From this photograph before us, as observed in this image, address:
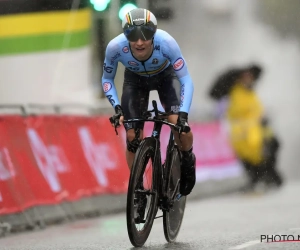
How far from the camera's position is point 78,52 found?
16.4 meters

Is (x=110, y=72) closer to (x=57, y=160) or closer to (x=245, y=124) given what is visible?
(x=57, y=160)

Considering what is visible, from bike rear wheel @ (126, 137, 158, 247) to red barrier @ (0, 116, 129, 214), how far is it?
2810 mm

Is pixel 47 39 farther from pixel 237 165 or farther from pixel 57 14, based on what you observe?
pixel 237 165

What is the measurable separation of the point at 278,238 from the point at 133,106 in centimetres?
171

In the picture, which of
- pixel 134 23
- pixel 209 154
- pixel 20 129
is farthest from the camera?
pixel 209 154

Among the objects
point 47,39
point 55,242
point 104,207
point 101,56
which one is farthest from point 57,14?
point 55,242

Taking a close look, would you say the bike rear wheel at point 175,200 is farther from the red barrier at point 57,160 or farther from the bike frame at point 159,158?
the red barrier at point 57,160

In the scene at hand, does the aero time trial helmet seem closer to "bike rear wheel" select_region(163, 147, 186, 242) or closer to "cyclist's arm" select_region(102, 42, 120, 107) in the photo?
"cyclist's arm" select_region(102, 42, 120, 107)

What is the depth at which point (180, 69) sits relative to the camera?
9320 mm

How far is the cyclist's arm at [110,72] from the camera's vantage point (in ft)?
30.3

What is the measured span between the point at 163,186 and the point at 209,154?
8.62 m

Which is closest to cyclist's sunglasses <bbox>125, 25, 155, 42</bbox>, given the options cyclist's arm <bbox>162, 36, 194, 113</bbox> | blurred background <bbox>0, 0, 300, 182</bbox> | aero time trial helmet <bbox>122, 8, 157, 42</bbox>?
aero time trial helmet <bbox>122, 8, 157, 42</bbox>

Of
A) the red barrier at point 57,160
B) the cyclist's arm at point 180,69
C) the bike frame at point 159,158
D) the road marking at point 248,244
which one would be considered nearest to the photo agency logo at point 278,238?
the road marking at point 248,244

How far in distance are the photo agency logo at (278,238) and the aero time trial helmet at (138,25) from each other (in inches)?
79.5
